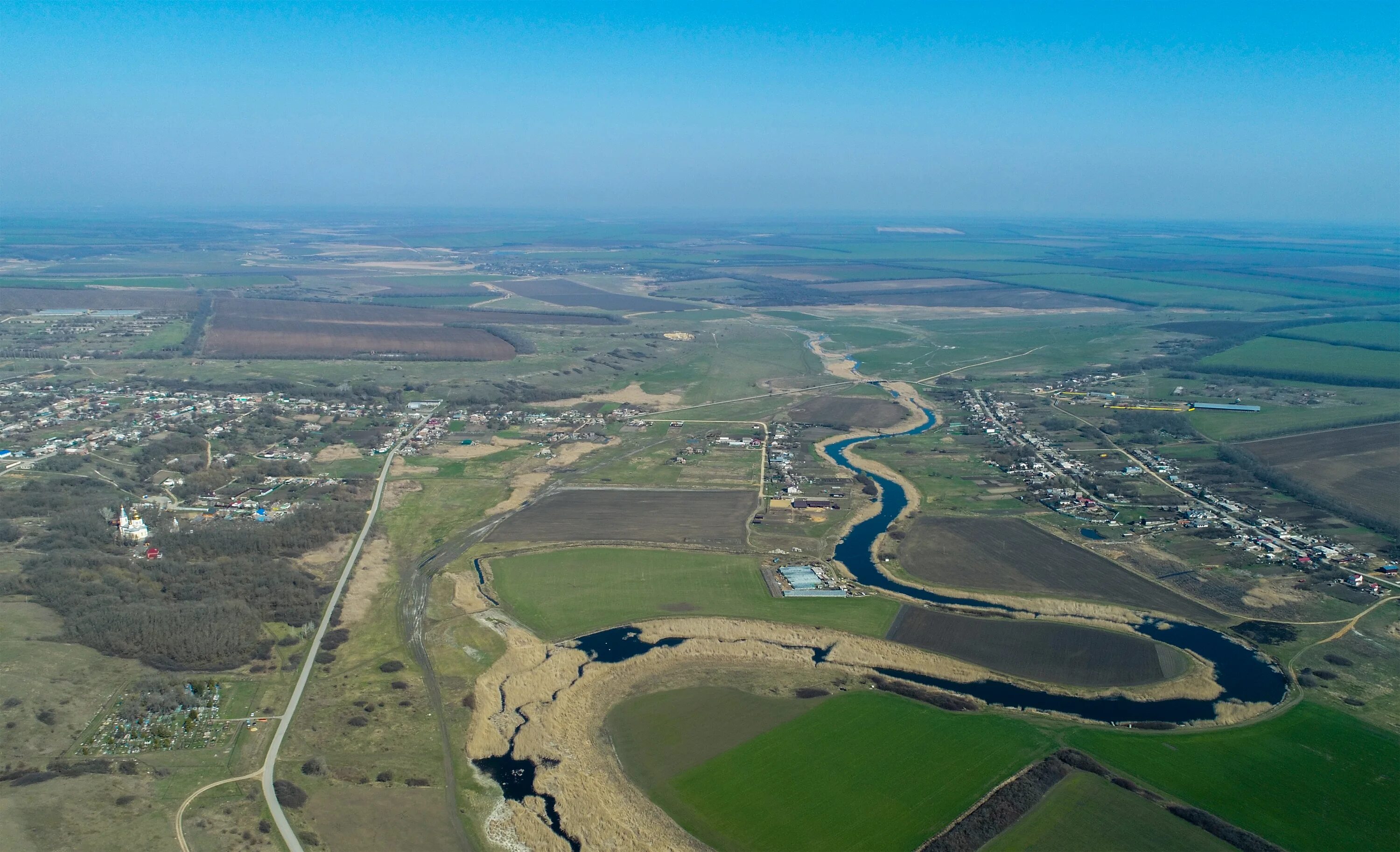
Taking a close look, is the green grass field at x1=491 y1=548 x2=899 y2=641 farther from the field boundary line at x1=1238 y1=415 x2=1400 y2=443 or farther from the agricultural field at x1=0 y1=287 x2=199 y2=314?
the agricultural field at x1=0 y1=287 x2=199 y2=314

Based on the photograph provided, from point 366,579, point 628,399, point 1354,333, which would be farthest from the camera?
point 1354,333

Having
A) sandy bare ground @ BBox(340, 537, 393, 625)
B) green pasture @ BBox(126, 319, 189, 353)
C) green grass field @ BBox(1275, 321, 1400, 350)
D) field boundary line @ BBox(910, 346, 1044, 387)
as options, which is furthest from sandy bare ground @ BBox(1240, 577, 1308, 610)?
green pasture @ BBox(126, 319, 189, 353)

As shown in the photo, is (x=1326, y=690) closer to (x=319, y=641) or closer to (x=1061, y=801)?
(x=1061, y=801)

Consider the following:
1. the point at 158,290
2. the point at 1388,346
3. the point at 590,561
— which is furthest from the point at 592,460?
the point at 158,290

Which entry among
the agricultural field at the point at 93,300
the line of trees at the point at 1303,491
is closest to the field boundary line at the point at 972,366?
the line of trees at the point at 1303,491

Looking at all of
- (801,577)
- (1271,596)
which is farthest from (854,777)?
(1271,596)

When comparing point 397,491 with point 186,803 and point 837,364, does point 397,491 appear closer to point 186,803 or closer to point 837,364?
point 186,803
